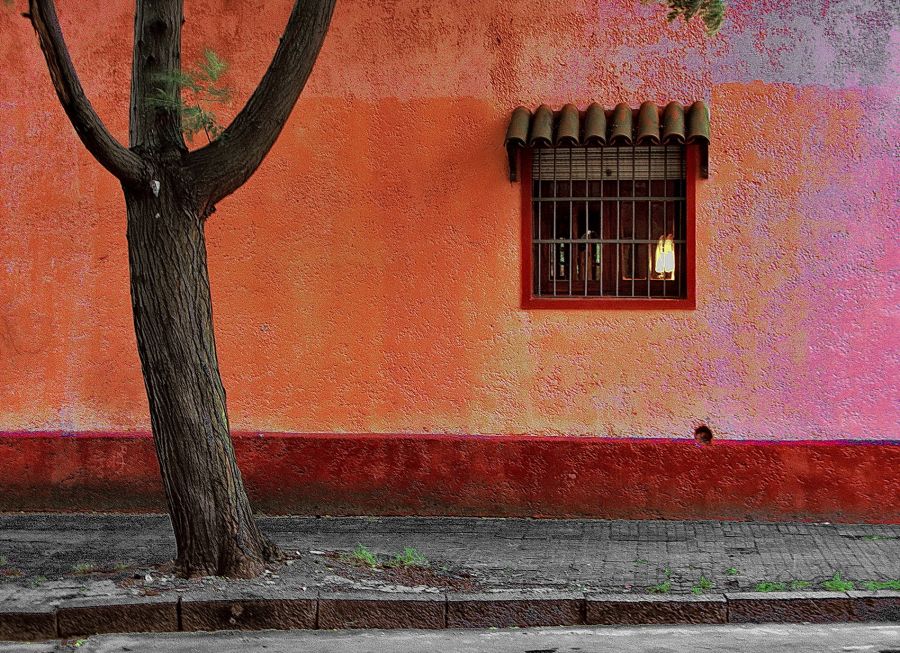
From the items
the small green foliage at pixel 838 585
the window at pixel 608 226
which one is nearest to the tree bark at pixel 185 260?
the window at pixel 608 226

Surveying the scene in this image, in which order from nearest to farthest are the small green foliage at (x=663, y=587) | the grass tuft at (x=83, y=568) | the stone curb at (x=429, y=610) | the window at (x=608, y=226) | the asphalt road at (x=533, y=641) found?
the asphalt road at (x=533, y=641), the stone curb at (x=429, y=610), the small green foliage at (x=663, y=587), the grass tuft at (x=83, y=568), the window at (x=608, y=226)

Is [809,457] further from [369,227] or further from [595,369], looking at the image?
[369,227]

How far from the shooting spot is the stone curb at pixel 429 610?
6.03 metres

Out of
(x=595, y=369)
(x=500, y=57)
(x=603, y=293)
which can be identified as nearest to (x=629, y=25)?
(x=500, y=57)

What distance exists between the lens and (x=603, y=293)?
8805 millimetres

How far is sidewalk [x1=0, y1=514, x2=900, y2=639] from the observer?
611 centimetres

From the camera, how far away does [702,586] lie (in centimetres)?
651

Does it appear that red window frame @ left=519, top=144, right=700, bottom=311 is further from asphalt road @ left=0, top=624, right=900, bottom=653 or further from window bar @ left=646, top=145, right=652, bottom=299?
asphalt road @ left=0, top=624, right=900, bottom=653

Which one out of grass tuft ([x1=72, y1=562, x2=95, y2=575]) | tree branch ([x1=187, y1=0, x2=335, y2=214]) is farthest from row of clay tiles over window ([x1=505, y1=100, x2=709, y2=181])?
grass tuft ([x1=72, y1=562, x2=95, y2=575])

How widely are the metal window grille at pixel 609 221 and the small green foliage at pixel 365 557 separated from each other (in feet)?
8.76

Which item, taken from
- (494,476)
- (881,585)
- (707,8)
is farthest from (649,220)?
(881,585)

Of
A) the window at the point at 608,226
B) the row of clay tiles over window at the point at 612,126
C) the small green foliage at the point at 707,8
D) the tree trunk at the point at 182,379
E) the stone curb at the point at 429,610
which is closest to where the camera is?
the stone curb at the point at 429,610

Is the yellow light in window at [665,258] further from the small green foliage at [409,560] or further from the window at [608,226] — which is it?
the small green foliage at [409,560]

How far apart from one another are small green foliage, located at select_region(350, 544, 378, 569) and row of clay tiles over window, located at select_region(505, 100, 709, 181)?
3288 millimetres
